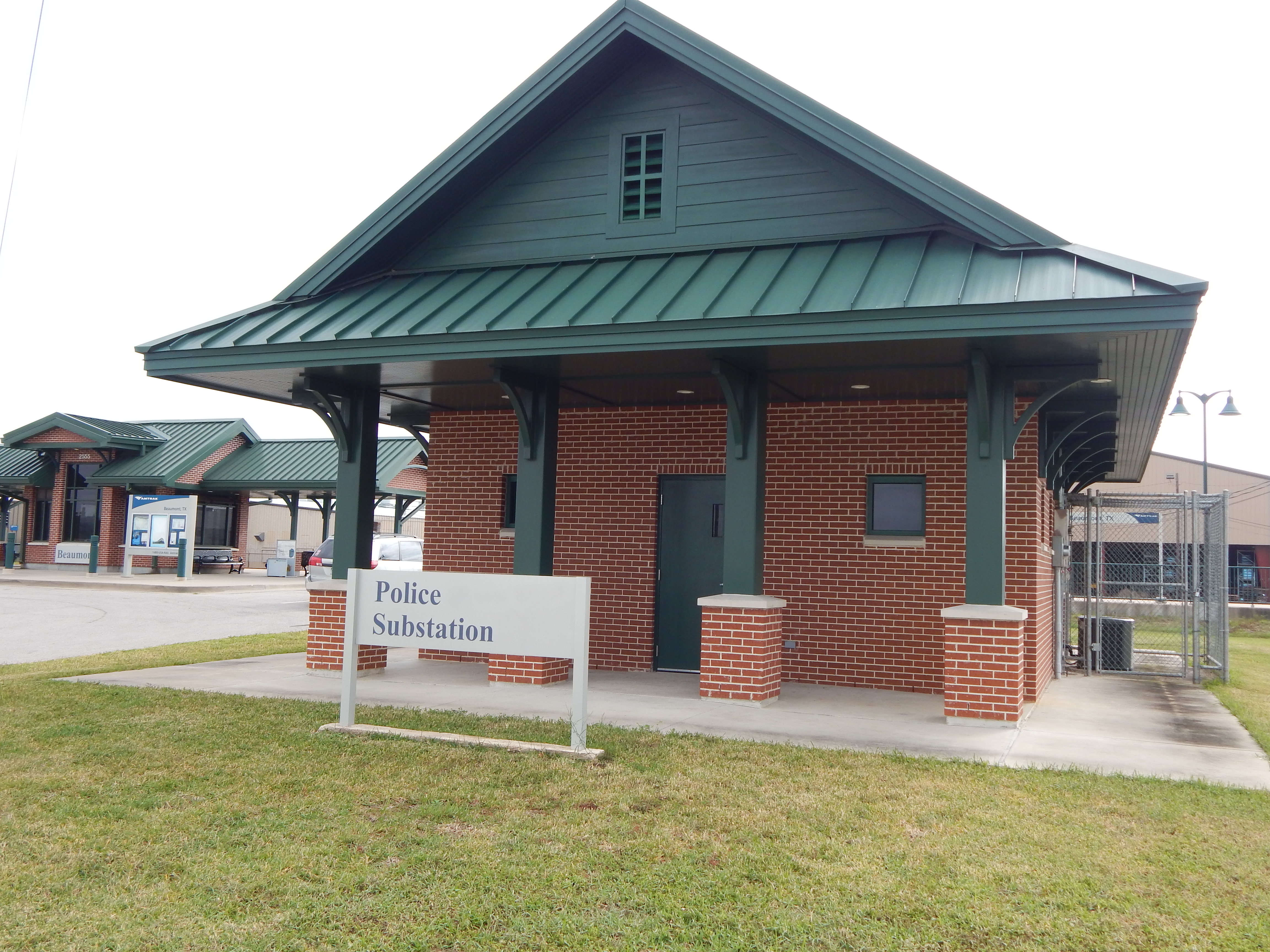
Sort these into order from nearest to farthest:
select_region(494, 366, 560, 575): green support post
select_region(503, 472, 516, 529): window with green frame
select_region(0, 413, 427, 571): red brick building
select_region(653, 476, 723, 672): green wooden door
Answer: select_region(494, 366, 560, 575): green support post
select_region(653, 476, 723, 672): green wooden door
select_region(503, 472, 516, 529): window with green frame
select_region(0, 413, 427, 571): red brick building

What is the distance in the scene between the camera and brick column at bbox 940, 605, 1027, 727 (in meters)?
9.05

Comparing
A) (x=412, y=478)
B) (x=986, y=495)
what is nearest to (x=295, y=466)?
(x=412, y=478)

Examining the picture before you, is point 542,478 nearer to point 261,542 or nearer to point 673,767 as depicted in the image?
point 673,767

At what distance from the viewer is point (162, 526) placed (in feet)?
112

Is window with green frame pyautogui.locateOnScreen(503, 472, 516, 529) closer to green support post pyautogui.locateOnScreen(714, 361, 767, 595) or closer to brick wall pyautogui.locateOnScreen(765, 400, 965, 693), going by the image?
brick wall pyautogui.locateOnScreen(765, 400, 965, 693)

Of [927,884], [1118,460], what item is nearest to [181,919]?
[927,884]

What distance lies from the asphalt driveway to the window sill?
10882mm

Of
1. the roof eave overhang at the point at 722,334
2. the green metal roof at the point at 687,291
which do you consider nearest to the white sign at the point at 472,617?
the roof eave overhang at the point at 722,334

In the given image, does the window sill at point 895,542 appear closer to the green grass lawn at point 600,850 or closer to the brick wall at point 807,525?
the brick wall at point 807,525

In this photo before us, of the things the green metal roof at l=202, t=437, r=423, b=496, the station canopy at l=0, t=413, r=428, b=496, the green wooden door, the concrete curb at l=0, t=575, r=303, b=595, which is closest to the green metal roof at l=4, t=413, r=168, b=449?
the station canopy at l=0, t=413, r=428, b=496

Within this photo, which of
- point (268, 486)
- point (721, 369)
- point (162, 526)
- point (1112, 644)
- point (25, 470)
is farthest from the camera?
point (25, 470)

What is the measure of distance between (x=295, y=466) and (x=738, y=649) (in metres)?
31.4

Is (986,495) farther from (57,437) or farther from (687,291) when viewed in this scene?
(57,437)

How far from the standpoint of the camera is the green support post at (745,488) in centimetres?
1007
